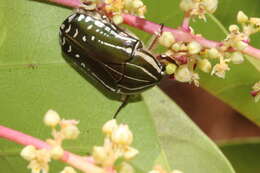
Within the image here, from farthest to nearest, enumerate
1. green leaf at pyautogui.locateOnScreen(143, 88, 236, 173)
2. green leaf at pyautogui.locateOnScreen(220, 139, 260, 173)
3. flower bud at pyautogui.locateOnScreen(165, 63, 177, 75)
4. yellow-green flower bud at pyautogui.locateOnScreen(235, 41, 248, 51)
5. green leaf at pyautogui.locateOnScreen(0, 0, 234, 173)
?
green leaf at pyautogui.locateOnScreen(220, 139, 260, 173), green leaf at pyautogui.locateOnScreen(143, 88, 236, 173), green leaf at pyautogui.locateOnScreen(0, 0, 234, 173), flower bud at pyautogui.locateOnScreen(165, 63, 177, 75), yellow-green flower bud at pyautogui.locateOnScreen(235, 41, 248, 51)

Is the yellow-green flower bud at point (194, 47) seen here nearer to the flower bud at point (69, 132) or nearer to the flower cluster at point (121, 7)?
the flower cluster at point (121, 7)

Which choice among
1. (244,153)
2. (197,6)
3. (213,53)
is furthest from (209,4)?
(244,153)

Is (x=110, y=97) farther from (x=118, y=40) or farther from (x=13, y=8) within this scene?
(x=13, y=8)

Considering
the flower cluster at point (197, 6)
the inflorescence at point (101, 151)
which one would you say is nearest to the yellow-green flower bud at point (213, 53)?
the flower cluster at point (197, 6)

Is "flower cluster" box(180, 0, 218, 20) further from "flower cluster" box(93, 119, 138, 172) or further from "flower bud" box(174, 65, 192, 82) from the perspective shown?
"flower cluster" box(93, 119, 138, 172)

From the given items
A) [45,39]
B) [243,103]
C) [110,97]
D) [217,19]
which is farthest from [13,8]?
[243,103]

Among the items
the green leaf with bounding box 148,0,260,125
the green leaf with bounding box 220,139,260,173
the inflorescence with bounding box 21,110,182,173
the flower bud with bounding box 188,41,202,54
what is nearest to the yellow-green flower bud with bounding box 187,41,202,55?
the flower bud with bounding box 188,41,202,54
